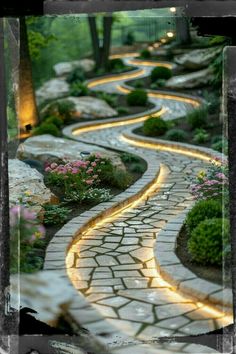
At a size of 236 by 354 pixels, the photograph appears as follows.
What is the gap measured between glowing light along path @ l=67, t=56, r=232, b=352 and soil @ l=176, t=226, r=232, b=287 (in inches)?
13.7

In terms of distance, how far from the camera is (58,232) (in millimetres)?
7699

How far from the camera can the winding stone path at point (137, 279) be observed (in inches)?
214

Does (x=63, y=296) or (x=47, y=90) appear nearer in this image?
(x=63, y=296)

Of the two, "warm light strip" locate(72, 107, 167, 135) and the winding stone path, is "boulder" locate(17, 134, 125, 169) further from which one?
"warm light strip" locate(72, 107, 167, 135)

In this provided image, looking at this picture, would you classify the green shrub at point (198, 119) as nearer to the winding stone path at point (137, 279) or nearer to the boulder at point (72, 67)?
the winding stone path at point (137, 279)

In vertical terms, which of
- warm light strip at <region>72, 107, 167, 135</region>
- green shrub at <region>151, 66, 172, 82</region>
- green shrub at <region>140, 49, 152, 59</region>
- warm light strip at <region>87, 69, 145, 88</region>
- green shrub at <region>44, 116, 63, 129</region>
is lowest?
warm light strip at <region>72, 107, 167, 135</region>

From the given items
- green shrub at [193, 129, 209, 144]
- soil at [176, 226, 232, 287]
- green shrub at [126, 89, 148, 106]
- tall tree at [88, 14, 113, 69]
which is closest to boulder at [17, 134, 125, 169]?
green shrub at [193, 129, 209, 144]

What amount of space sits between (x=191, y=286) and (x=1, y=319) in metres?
2.17

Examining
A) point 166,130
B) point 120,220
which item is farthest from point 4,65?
point 166,130

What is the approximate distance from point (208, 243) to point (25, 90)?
41.0 ft

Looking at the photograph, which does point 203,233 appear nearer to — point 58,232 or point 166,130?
point 58,232

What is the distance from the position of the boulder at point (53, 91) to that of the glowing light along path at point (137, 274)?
595 inches

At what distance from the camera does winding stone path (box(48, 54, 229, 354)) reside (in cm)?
544

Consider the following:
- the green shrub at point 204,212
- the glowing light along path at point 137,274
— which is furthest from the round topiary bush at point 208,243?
the glowing light along path at point 137,274
